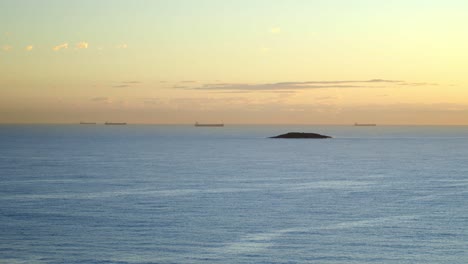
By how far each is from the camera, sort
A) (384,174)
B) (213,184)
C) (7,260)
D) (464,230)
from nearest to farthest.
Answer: (7,260) < (464,230) < (213,184) < (384,174)

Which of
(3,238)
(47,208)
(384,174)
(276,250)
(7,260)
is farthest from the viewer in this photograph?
(384,174)

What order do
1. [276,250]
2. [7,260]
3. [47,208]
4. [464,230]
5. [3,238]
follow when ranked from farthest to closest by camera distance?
[47,208], [464,230], [3,238], [276,250], [7,260]

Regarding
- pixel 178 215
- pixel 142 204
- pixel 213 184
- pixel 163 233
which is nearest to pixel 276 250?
pixel 163 233

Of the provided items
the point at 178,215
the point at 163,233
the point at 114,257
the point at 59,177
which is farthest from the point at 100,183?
the point at 114,257

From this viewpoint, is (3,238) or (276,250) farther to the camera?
(3,238)

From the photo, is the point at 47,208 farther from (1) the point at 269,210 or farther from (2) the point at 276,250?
(2) the point at 276,250

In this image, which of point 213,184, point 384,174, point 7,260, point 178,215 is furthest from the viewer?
point 384,174

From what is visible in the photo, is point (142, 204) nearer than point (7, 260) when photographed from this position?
No

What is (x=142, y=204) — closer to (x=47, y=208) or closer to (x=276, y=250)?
(x=47, y=208)
